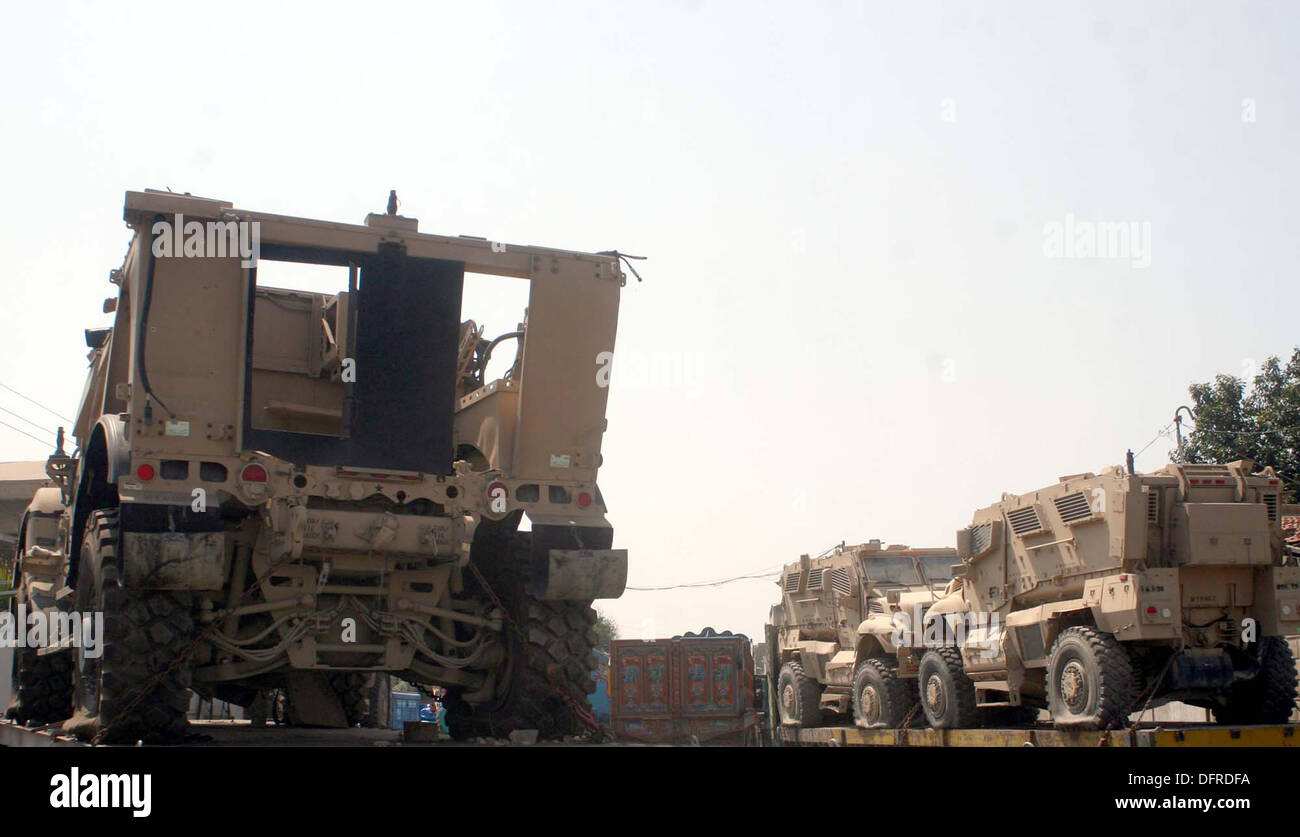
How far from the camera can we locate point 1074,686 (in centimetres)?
1142

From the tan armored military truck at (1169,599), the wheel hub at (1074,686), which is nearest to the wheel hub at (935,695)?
the tan armored military truck at (1169,599)

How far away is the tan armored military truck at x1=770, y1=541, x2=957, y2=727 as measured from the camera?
52.9 ft

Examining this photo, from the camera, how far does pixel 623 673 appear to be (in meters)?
21.3

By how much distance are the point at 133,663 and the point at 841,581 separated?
40.6ft

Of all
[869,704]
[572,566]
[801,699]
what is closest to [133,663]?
[572,566]

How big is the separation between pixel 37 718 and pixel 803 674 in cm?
1189

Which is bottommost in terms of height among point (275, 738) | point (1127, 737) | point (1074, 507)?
point (1127, 737)

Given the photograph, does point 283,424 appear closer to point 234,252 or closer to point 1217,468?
point 234,252

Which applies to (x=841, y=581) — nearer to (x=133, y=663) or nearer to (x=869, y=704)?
(x=869, y=704)

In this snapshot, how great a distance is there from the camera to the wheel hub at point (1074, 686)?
443 inches

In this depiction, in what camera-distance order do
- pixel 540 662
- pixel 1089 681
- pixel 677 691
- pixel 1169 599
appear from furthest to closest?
pixel 677 691 < pixel 1089 681 < pixel 1169 599 < pixel 540 662

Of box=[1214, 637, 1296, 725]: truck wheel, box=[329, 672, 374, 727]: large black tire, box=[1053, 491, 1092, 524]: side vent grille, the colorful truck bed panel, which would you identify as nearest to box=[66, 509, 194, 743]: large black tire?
box=[329, 672, 374, 727]: large black tire

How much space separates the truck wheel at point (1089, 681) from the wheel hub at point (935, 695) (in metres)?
2.46
